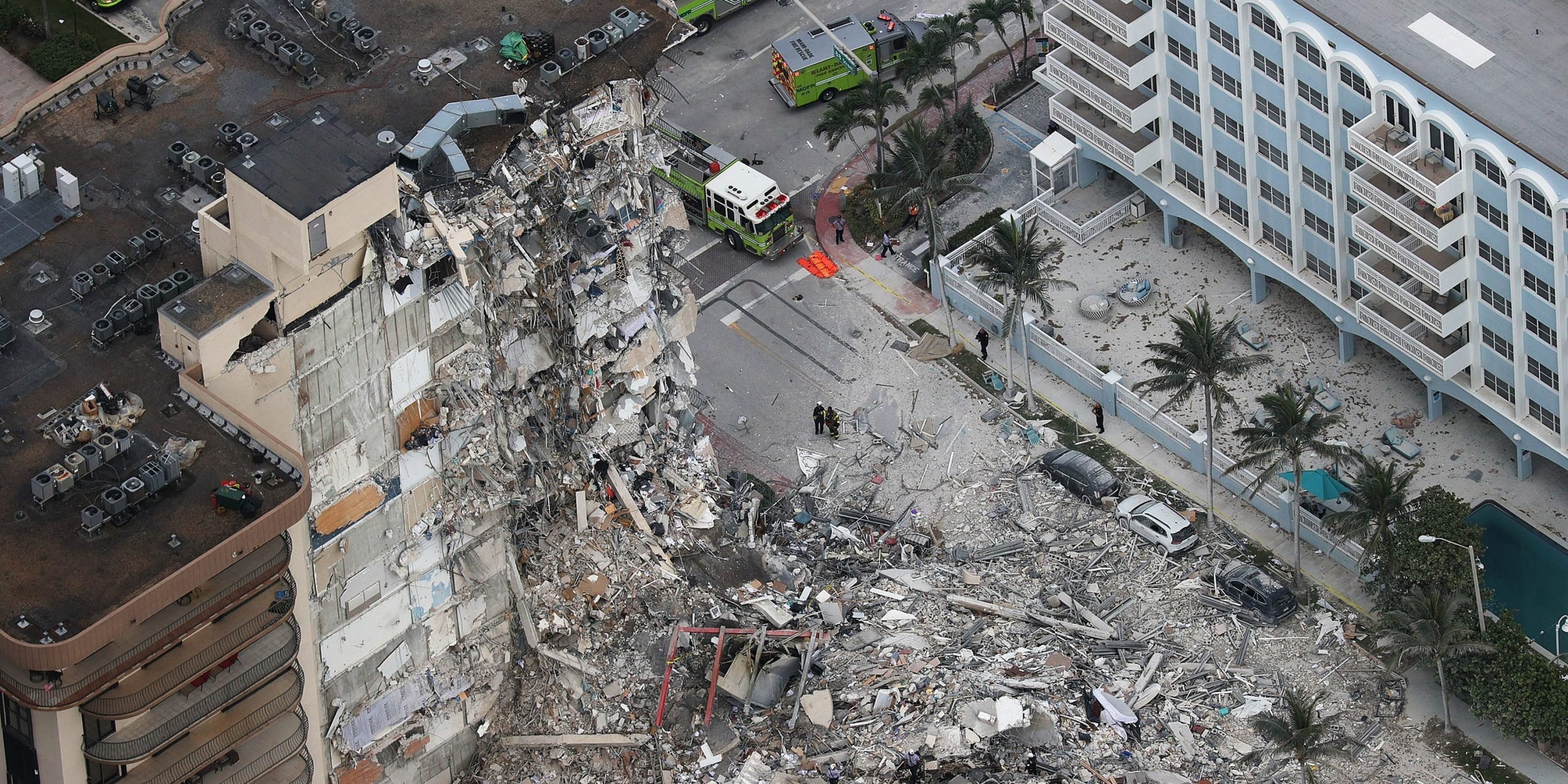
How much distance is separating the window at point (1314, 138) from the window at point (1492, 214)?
7553 mm

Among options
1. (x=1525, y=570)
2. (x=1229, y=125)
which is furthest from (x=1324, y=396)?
(x=1229, y=125)

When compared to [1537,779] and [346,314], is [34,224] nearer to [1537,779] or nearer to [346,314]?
[346,314]

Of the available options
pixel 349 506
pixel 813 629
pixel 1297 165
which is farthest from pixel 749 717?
pixel 1297 165

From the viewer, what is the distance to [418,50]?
7988 cm

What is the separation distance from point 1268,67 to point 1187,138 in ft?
22.6

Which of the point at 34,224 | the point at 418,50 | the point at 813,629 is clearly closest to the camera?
the point at 34,224

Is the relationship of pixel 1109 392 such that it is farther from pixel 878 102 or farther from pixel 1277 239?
pixel 878 102

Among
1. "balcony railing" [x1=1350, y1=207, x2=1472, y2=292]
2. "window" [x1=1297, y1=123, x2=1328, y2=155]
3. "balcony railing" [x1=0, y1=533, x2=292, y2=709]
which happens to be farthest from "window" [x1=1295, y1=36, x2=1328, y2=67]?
"balcony railing" [x1=0, y1=533, x2=292, y2=709]

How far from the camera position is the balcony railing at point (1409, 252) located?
293 ft

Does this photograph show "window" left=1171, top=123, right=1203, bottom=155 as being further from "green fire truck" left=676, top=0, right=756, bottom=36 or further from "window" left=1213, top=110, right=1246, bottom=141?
"green fire truck" left=676, top=0, right=756, bottom=36

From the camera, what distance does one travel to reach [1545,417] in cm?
9006

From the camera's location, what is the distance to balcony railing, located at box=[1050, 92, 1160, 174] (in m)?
102

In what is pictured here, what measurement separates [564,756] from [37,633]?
2655 centimetres

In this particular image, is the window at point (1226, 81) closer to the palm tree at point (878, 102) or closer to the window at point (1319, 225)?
the window at point (1319, 225)
